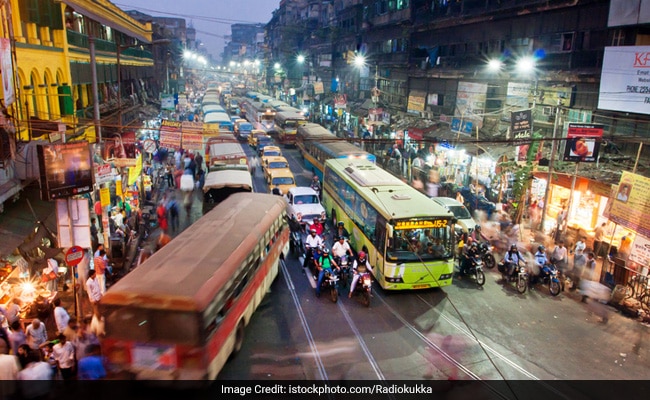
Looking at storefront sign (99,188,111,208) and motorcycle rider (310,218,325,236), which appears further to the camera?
motorcycle rider (310,218,325,236)

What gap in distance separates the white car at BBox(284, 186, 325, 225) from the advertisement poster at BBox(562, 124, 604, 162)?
32.8 ft

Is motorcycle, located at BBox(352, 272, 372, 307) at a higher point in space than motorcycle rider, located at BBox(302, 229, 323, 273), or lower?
lower

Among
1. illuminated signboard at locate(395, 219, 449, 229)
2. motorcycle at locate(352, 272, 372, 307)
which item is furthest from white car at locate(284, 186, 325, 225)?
illuminated signboard at locate(395, 219, 449, 229)

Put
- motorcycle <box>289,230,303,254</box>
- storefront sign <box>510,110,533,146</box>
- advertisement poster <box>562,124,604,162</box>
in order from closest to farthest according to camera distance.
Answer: advertisement poster <box>562,124,604,162</box>
motorcycle <box>289,230,303,254</box>
storefront sign <box>510,110,533,146</box>

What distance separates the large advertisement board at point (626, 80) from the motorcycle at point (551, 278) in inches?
272

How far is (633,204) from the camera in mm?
13852

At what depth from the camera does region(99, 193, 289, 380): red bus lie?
7.89 metres

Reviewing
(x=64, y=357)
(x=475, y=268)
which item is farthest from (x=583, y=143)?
(x=64, y=357)

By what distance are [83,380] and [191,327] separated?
8.21 ft

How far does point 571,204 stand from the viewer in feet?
63.0

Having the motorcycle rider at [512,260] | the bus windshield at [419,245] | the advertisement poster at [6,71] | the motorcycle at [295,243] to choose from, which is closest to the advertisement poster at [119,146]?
the motorcycle at [295,243]

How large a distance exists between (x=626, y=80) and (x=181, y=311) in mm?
17597

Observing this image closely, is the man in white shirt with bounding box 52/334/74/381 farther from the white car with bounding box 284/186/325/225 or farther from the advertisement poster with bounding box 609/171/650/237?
the advertisement poster with bounding box 609/171/650/237

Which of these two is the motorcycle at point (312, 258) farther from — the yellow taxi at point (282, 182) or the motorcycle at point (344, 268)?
the yellow taxi at point (282, 182)
